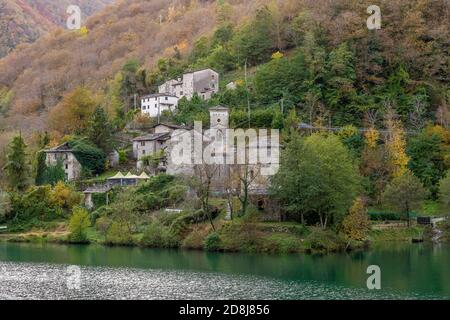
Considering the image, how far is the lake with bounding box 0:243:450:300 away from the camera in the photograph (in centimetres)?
3362

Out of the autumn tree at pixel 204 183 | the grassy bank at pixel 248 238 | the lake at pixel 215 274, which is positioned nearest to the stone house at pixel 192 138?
the autumn tree at pixel 204 183

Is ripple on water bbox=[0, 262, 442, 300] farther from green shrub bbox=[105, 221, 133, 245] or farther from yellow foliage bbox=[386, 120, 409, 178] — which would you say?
yellow foliage bbox=[386, 120, 409, 178]

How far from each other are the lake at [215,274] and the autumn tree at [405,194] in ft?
15.9

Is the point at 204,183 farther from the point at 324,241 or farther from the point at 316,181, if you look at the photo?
the point at 324,241

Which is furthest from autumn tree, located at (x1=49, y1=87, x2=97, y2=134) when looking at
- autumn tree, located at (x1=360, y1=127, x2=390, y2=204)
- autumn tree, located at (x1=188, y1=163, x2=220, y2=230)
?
autumn tree, located at (x1=360, y1=127, x2=390, y2=204)

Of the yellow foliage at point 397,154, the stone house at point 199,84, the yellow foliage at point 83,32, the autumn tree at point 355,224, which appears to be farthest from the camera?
the yellow foliage at point 83,32

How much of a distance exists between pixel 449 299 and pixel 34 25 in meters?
178

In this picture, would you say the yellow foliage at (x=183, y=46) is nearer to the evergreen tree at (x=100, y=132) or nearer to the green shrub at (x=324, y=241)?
the evergreen tree at (x=100, y=132)

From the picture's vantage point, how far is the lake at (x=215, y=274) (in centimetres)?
3362

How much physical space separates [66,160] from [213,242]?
26.7m

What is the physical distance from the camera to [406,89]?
76750 millimetres

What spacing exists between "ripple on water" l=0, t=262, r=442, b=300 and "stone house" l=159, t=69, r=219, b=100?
45.7 meters

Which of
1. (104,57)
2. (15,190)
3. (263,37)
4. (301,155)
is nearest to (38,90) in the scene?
(104,57)

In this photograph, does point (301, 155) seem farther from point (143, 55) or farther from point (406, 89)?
point (143, 55)
